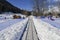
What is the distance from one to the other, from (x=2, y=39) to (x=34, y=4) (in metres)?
52.1

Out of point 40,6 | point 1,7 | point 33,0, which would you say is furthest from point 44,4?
point 1,7

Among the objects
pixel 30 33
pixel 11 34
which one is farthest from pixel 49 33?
pixel 11 34

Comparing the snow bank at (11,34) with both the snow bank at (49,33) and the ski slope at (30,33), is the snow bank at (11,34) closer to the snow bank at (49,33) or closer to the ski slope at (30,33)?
the ski slope at (30,33)

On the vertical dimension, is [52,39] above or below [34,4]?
below

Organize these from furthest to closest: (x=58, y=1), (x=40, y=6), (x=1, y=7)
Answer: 1. (x=1, y=7)
2. (x=40, y=6)
3. (x=58, y=1)

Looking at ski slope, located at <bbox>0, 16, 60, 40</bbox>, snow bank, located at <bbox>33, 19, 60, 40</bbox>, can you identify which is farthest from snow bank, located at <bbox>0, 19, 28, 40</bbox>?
snow bank, located at <bbox>33, 19, 60, 40</bbox>

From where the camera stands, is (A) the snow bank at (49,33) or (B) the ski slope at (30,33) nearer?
(A) the snow bank at (49,33)

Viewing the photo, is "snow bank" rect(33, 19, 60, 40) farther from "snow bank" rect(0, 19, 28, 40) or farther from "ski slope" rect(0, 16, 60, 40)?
"snow bank" rect(0, 19, 28, 40)

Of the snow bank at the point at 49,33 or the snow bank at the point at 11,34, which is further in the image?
the snow bank at the point at 11,34

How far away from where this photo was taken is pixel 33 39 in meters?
8.77

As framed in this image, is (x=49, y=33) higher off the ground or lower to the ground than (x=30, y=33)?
higher

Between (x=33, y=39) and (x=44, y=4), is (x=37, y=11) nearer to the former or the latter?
(x=44, y=4)

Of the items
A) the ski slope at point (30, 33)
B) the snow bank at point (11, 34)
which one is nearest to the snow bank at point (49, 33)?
the ski slope at point (30, 33)

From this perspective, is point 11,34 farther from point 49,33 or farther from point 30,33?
point 49,33
